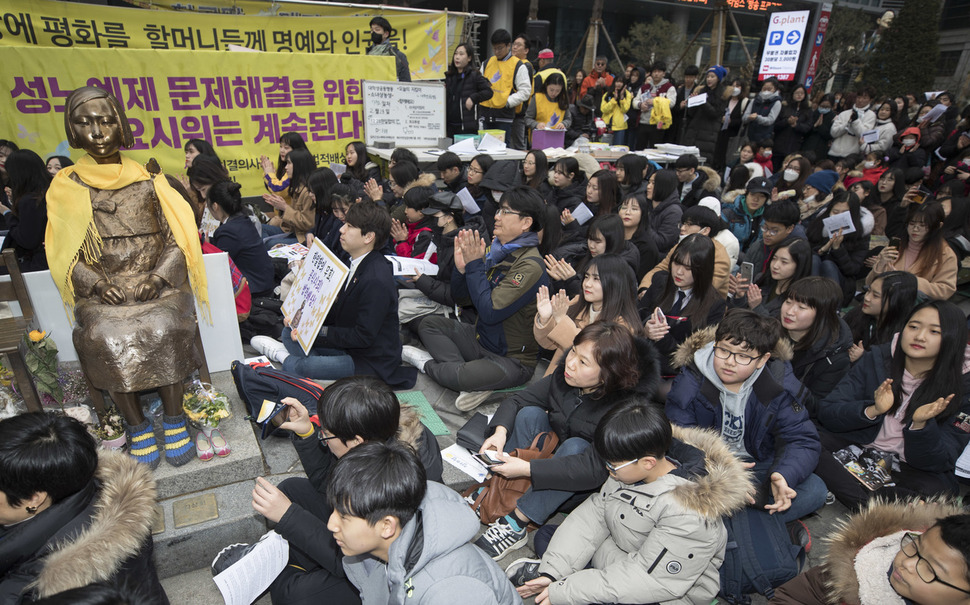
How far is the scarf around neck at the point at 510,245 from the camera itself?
3.91m

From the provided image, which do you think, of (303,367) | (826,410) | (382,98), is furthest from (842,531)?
(382,98)

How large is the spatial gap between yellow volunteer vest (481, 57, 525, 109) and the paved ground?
5061mm

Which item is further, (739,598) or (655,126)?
(655,126)

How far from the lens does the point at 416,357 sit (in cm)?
427

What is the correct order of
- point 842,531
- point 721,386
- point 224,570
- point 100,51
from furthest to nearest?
point 100,51 < point 721,386 < point 224,570 < point 842,531

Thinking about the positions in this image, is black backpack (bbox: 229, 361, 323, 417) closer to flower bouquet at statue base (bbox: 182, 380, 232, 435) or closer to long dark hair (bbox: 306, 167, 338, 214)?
flower bouquet at statue base (bbox: 182, 380, 232, 435)

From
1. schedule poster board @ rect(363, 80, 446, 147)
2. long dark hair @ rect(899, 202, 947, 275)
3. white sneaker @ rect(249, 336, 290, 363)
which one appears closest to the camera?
white sneaker @ rect(249, 336, 290, 363)

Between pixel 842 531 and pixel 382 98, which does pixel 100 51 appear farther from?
pixel 842 531

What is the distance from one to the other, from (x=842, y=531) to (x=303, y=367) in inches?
123

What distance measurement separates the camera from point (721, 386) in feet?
9.08

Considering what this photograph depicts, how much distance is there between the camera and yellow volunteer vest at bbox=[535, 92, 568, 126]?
27.6ft

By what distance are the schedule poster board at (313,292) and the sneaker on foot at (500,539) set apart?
163 cm

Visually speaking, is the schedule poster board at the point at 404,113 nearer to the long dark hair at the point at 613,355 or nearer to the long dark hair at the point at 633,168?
the long dark hair at the point at 633,168

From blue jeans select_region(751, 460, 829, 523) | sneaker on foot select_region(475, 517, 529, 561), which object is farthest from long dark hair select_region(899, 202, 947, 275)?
sneaker on foot select_region(475, 517, 529, 561)
